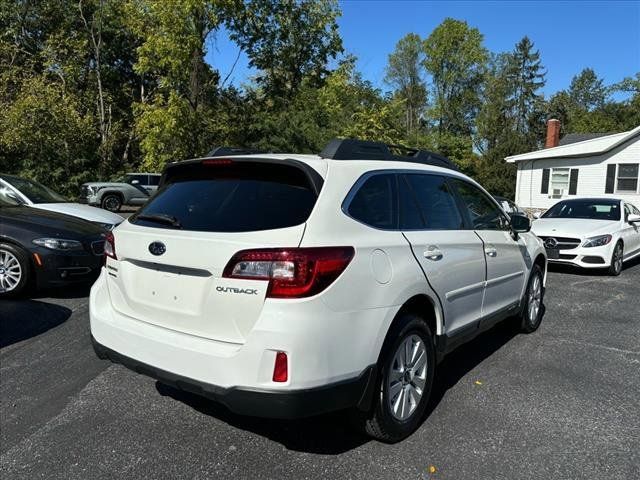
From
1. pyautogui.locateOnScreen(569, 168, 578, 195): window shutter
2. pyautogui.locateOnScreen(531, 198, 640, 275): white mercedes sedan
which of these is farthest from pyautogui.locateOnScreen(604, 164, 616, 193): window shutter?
pyautogui.locateOnScreen(531, 198, 640, 275): white mercedes sedan

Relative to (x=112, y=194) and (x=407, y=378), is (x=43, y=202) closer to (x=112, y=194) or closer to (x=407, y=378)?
(x=407, y=378)

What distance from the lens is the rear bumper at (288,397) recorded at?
2.45m

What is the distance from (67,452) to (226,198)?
170 cm

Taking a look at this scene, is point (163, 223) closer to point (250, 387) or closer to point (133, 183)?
point (250, 387)

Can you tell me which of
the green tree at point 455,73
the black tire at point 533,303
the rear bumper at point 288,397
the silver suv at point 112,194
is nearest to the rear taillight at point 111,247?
the rear bumper at point 288,397

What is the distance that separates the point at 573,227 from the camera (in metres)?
9.44

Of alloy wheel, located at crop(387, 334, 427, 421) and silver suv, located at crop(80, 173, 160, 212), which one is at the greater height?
silver suv, located at crop(80, 173, 160, 212)

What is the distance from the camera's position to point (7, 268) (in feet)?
20.0

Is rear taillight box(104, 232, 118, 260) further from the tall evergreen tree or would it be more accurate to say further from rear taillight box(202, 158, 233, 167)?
the tall evergreen tree

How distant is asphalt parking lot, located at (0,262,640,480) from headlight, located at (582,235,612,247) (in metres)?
4.57

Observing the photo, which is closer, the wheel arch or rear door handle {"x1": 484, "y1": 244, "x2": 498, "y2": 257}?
the wheel arch

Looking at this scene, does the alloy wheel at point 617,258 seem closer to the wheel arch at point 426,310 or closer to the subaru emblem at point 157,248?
the wheel arch at point 426,310

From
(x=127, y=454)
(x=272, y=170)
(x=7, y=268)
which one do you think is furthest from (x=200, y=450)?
(x=7, y=268)

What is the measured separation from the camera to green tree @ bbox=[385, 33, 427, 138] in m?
50.2
